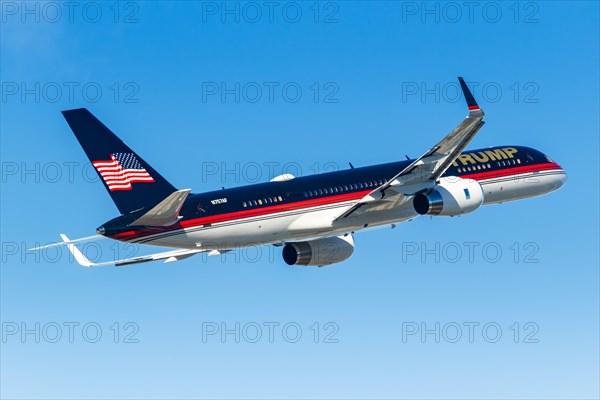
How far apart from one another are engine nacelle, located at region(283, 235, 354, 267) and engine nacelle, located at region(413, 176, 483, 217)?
533 cm

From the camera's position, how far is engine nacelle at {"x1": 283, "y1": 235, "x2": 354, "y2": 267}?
64500 mm

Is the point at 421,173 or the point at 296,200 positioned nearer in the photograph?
the point at 421,173

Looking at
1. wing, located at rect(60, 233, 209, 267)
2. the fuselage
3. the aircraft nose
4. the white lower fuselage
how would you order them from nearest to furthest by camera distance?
the fuselage → the white lower fuselage → wing, located at rect(60, 233, 209, 267) → the aircraft nose

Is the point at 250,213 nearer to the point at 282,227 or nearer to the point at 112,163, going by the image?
the point at 282,227

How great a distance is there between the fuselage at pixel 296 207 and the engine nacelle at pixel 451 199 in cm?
144

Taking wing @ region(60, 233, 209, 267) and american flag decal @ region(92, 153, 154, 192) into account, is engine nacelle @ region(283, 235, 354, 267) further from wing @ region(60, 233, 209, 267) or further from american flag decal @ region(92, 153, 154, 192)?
american flag decal @ region(92, 153, 154, 192)

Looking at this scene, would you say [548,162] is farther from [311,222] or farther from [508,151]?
[311,222]

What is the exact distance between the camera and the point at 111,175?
56938 millimetres

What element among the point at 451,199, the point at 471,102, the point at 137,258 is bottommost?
the point at 137,258

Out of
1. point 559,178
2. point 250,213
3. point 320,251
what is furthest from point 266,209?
point 559,178

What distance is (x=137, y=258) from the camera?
63.3 m

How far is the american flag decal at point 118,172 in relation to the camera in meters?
56.9

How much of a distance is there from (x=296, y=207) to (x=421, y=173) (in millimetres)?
6558

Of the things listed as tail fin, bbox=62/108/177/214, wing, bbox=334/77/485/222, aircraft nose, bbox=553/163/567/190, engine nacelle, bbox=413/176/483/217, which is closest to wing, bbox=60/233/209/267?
tail fin, bbox=62/108/177/214
